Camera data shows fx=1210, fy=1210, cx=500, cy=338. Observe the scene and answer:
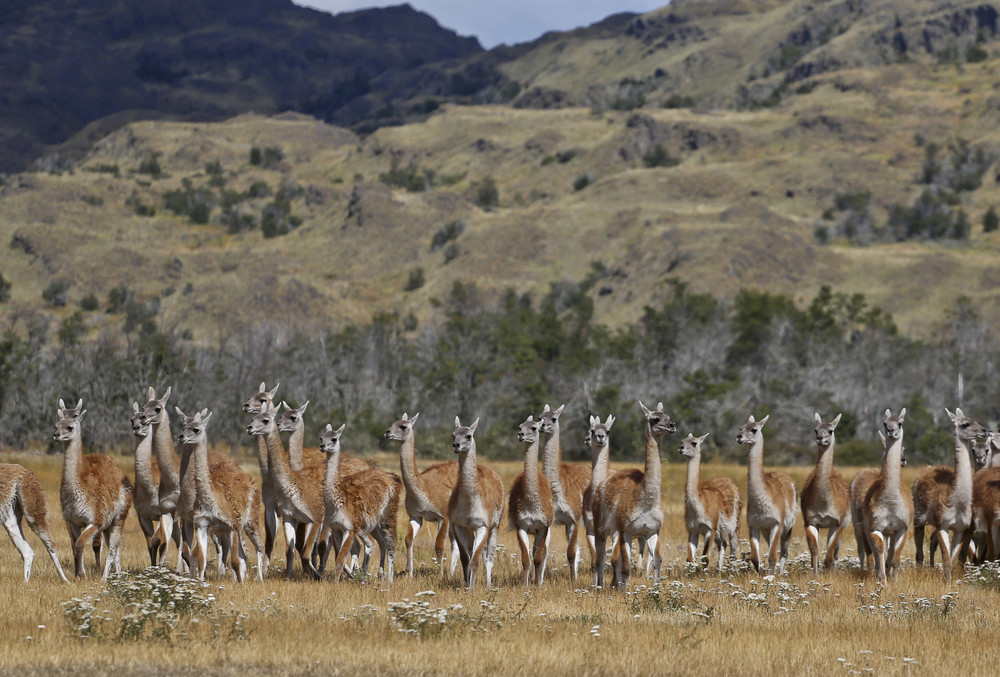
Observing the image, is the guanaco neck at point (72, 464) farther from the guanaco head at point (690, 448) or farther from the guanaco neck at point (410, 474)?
the guanaco head at point (690, 448)

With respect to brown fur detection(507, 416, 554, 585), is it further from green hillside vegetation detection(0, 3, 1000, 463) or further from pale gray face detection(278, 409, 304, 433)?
green hillside vegetation detection(0, 3, 1000, 463)

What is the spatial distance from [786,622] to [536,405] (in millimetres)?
44956

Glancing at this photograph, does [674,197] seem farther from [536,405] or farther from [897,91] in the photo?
[536,405]

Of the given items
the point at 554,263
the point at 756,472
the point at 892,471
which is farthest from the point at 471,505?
the point at 554,263

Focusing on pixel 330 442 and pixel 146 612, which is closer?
pixel 146 612

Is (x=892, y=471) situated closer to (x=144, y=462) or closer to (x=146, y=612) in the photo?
(x=146, y=612)

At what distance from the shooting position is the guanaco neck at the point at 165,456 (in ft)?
55.6

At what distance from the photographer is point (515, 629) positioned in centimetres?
1319

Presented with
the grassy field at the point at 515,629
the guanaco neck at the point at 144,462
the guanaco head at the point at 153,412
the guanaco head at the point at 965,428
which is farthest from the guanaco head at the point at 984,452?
the guanaco neck at the point at 144,462

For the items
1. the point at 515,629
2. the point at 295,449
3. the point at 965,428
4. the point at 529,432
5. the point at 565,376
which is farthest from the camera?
the point at 565,376

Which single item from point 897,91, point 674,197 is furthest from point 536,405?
point 897,91

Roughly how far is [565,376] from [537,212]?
69.3 m

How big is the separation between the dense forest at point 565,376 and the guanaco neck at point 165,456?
30.5 m

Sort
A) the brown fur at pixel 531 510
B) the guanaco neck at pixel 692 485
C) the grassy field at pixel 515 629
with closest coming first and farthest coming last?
the grassy field at pixel 515 629 < the brown fur at pixel 531 510 < the guanaco neck at pixel 692 485
